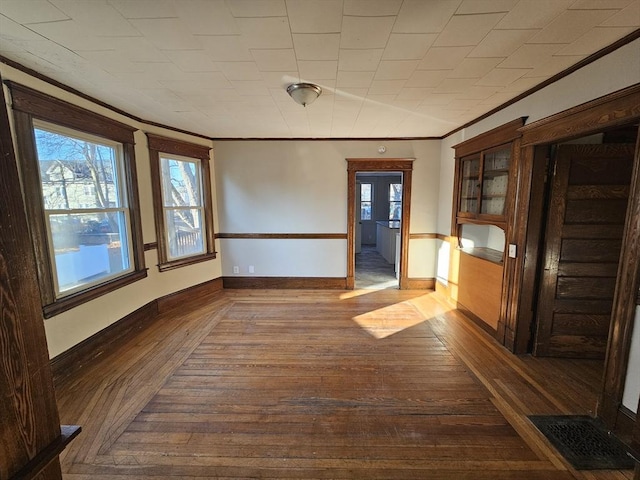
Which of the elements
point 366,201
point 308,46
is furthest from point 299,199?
point 366,201

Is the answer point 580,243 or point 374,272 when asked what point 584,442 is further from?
point 374,272

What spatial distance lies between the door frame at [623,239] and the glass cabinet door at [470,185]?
81cm

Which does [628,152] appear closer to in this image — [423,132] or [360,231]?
[423,132]

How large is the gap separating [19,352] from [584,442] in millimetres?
2775

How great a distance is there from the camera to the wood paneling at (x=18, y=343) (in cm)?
68

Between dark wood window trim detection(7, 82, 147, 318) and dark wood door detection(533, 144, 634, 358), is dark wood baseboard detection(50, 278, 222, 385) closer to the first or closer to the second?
dark wood window trim detection(7, 82, 147, 318)

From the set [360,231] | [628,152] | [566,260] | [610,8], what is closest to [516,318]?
[566,260]

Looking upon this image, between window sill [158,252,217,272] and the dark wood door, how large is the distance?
4.22m

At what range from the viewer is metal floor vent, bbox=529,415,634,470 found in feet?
5.20

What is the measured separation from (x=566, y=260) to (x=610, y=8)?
187cm

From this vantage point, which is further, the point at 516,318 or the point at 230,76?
the point at 516,318

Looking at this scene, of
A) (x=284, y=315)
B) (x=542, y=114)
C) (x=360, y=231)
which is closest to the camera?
(x=542, y=114)

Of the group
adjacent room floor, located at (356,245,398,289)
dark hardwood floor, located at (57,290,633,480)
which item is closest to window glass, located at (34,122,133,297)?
dark hardwood floor, located at (57,290,633,480)

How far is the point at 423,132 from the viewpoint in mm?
4023
